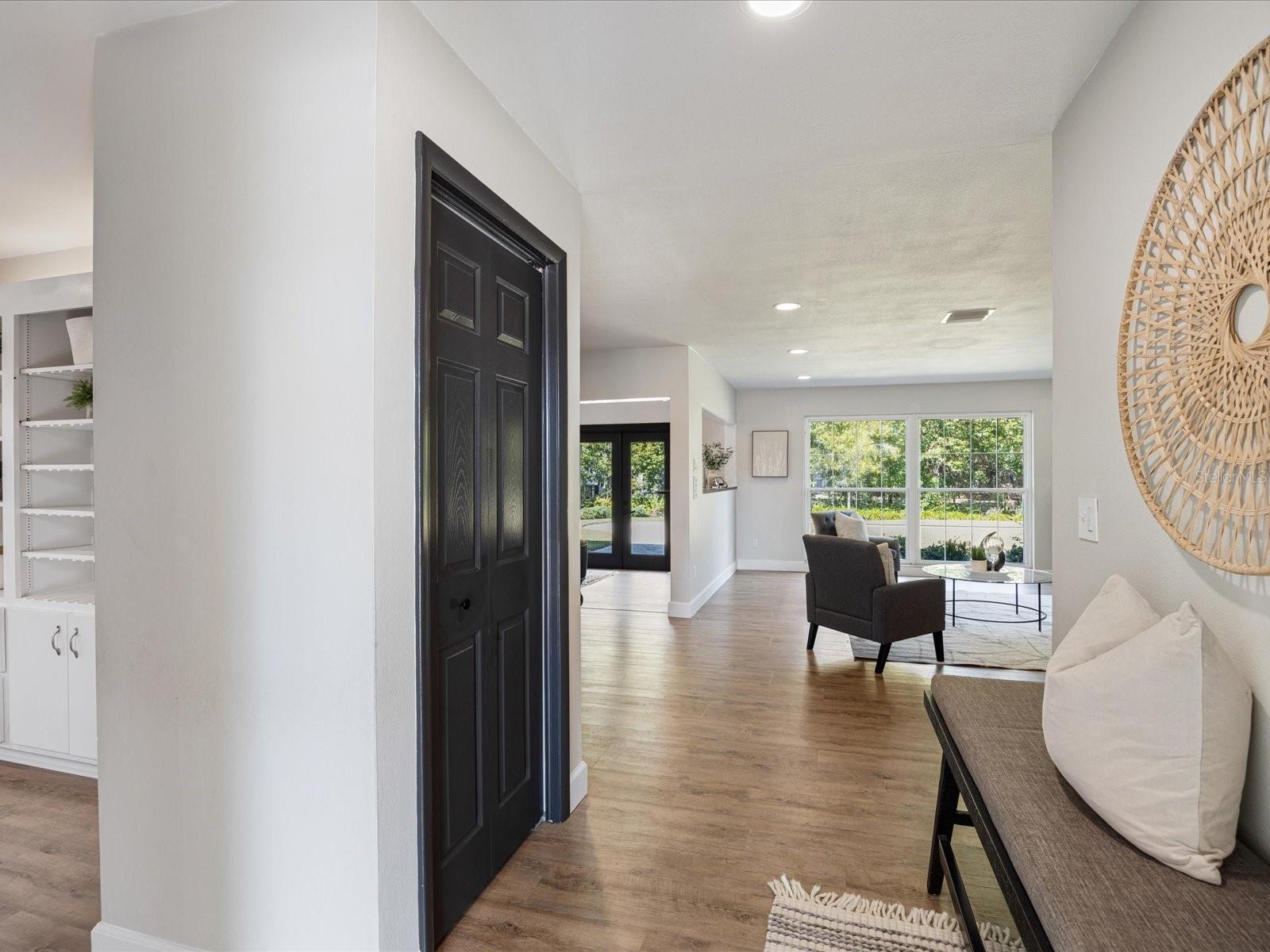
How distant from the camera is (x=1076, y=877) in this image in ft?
3.54

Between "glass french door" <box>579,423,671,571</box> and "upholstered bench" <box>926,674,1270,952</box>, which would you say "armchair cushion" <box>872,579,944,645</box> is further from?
"glass french door" <box>579,423,671,571</box>

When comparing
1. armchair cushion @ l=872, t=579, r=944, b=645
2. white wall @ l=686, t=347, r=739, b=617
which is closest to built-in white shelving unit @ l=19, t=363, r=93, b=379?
white wall @ l=686, t=347, r=739, b=617

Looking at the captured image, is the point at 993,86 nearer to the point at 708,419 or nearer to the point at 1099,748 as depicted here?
the point at 1099,748

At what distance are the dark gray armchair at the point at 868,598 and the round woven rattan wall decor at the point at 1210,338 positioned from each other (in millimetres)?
3005

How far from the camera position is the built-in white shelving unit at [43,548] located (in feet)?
9.64

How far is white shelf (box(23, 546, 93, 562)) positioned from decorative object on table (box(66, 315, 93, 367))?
0.83m

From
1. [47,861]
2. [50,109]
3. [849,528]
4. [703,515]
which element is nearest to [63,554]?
[47,861]

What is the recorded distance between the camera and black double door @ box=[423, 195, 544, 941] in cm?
189

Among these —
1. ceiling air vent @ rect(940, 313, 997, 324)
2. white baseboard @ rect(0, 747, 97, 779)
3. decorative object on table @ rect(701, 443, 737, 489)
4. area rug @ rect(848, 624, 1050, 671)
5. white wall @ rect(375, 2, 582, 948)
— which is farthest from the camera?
decorative object on table @ rect(701, 443, 737, 489)

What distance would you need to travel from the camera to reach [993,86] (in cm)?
203

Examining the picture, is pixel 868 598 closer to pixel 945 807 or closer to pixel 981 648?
pixel 981 648

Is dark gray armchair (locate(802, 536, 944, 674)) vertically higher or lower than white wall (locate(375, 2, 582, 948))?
lower

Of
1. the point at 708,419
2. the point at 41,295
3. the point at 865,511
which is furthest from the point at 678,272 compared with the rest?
the point at 865,511

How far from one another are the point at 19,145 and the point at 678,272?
9.43 ft
